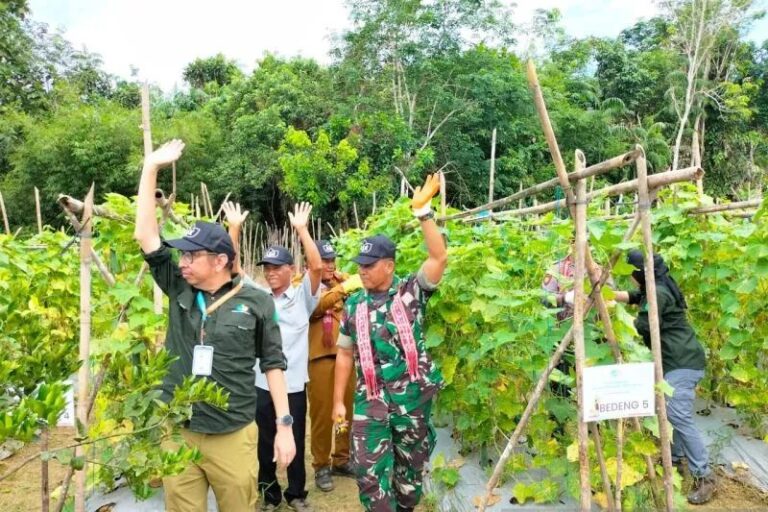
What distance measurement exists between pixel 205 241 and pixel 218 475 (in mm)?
905

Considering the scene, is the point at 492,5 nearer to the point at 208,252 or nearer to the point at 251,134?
the point at 251,134

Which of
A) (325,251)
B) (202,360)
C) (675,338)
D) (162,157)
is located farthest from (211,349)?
(675,338)

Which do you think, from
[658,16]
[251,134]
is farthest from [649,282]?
[658,16]

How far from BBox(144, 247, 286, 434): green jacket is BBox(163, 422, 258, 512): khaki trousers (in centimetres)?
5

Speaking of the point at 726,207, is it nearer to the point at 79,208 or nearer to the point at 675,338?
the point at 675,338

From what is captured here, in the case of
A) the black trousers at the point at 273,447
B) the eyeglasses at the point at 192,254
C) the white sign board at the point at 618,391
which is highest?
the eyeglasses at the point at 192,254

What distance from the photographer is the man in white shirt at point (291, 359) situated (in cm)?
350

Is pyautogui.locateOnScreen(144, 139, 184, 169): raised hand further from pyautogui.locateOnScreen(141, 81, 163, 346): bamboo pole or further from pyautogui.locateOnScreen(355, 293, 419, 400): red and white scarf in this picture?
pyautogui.locateOnScreen(355, 293, 419, 400): red and white scarf

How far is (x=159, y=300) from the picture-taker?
10.5ft

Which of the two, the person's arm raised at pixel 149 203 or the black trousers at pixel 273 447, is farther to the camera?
the black trousers at pixel 273 447

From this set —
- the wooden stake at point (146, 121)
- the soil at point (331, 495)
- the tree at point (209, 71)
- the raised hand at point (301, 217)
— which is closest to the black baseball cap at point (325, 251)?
the raised hand at point (301, 217)

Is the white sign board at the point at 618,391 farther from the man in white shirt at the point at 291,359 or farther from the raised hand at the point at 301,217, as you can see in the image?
the raised hand at the point at 301,217

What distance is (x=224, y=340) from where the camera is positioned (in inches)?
93.0

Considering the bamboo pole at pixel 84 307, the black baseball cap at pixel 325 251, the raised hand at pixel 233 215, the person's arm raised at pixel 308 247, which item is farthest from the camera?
the black baseball cap at pixel 325 251
